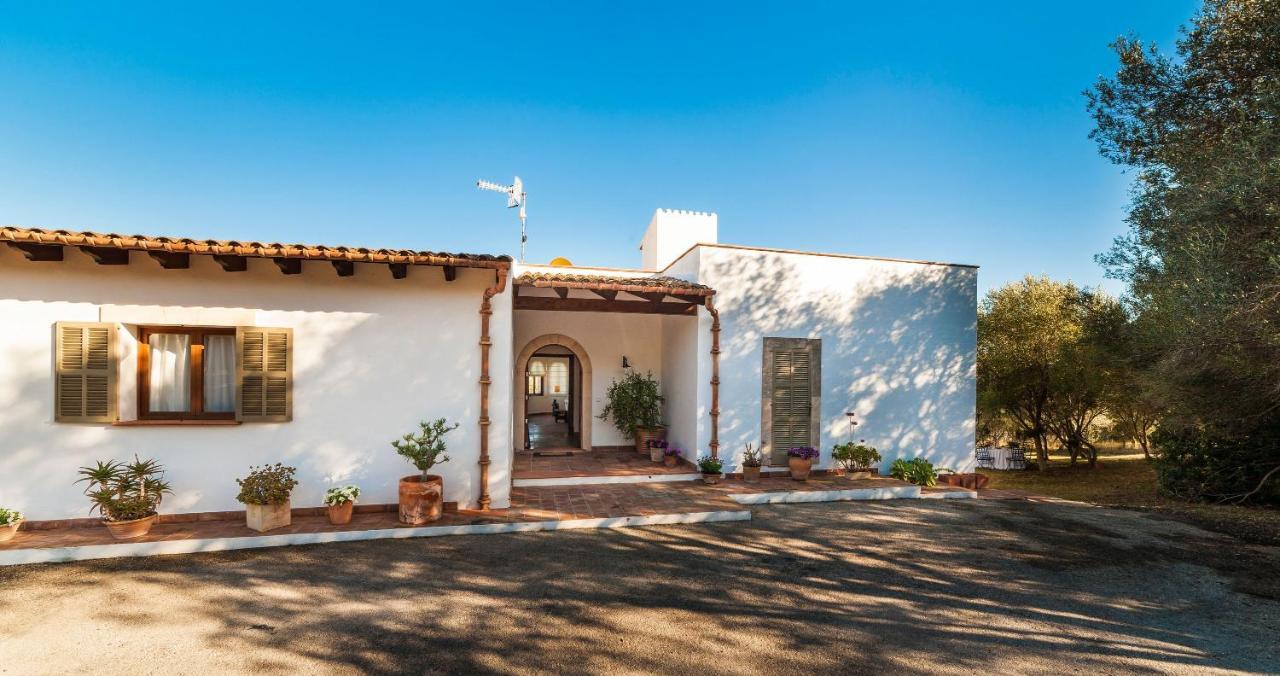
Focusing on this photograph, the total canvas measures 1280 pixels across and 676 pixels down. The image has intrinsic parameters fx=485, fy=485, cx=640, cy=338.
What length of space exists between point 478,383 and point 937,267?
8531 mm

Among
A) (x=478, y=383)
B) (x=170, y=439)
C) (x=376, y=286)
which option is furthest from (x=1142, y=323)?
(x=170, y=439)

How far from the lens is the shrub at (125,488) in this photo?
5008mm

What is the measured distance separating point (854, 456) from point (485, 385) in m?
6.37

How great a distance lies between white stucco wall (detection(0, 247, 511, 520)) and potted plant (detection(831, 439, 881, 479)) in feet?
18.7

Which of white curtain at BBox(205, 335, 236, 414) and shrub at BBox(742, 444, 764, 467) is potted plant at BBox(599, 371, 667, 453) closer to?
shrub at BBox(742, 444, 764, 467)

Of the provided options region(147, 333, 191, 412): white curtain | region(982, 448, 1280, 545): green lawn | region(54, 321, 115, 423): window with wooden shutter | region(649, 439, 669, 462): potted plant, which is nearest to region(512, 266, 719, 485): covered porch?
region(649, 439, 669, 462): potted plant

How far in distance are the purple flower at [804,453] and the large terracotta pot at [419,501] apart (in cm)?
551

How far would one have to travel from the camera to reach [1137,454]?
18.8 metres

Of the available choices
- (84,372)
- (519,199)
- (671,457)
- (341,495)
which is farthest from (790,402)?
(519,199)

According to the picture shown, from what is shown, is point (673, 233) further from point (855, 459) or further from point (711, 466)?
point (855, 459)

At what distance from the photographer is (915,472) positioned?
332 inches

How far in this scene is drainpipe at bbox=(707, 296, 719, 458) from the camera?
8.04 metres

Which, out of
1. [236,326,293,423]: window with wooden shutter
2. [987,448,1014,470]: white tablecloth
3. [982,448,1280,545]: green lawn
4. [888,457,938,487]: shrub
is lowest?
[987,448,1014,470]: white tablecloth

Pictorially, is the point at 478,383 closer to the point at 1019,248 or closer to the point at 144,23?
the point at 144,23
